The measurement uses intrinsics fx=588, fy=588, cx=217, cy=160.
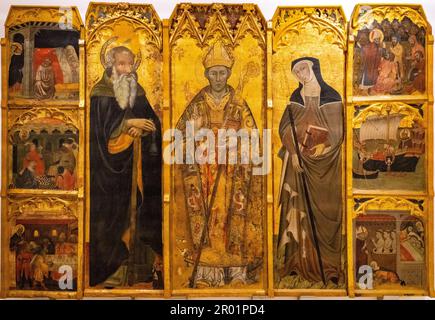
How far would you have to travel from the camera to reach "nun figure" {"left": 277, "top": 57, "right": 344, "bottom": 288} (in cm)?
786

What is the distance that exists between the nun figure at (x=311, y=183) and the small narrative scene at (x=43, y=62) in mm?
2924

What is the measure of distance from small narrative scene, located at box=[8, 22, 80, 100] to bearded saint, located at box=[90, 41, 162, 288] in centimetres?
41

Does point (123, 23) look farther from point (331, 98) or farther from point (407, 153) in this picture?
point (407, 153)

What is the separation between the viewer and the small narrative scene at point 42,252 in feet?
25.6

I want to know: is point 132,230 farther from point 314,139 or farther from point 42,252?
point 314,139

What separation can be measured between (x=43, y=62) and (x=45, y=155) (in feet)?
4.07

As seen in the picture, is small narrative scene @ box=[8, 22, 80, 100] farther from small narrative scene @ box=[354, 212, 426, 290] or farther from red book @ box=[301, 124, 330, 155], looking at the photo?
small narrative scene @ box=[354, 212, 426, 290]

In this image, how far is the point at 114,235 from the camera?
7.83 metres

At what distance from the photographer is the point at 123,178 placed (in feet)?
25.8

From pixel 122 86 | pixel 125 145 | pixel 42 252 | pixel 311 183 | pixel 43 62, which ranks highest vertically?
pixel 43 62

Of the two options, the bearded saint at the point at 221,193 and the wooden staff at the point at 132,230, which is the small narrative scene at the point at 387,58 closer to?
the bearded saint at the point at 221,193

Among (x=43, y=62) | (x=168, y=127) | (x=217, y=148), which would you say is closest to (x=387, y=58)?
(x=217, y=148)

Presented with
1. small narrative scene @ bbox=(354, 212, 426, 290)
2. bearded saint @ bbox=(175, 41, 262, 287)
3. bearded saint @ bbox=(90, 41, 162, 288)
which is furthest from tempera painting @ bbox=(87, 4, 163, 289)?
small narrative scene @ bbox=(354, 212, 426, 290)

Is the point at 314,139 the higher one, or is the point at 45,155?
the point at 314,139
